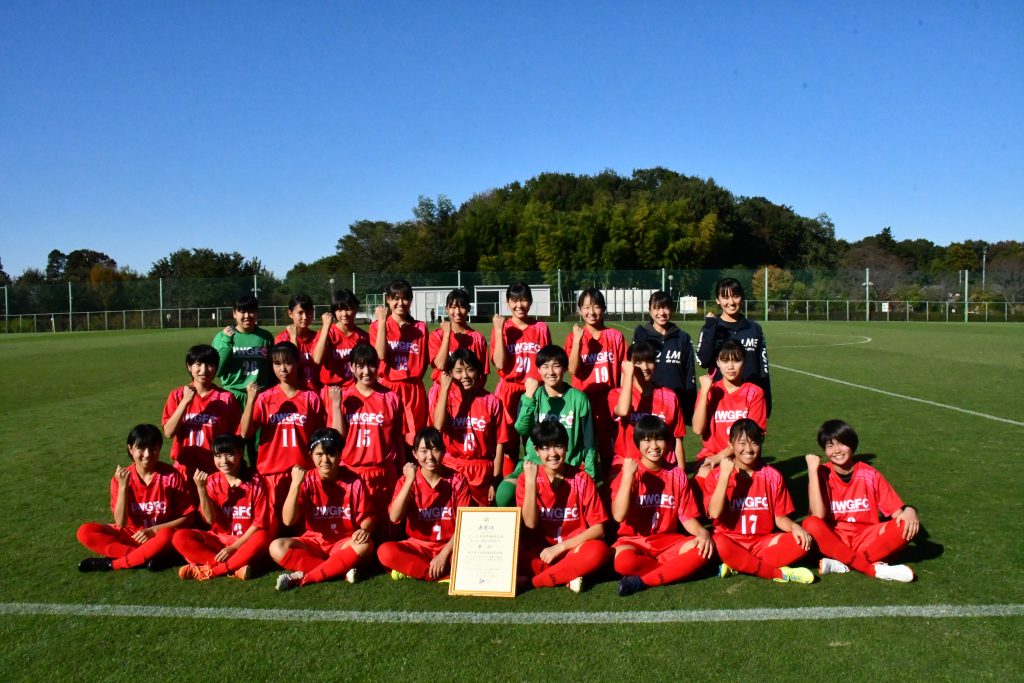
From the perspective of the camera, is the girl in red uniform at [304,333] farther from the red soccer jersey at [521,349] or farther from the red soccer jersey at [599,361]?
the red soccer jersey at [599,361]

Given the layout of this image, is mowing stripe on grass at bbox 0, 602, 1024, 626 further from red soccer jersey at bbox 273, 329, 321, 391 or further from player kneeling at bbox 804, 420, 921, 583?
red soccer jersey at bbox 273, 329, 321, 391

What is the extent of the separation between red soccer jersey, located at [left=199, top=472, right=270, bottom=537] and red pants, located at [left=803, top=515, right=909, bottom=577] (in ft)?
10.3

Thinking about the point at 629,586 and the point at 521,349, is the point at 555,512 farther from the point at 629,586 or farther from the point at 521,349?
the point at 521,349

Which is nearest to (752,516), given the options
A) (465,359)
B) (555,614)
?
(555,614)

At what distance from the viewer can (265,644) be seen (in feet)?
10.9

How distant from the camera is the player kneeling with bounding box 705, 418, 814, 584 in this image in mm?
4020

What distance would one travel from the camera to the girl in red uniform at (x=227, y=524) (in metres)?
4.14

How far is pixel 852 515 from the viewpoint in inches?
170

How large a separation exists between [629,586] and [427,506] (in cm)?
124

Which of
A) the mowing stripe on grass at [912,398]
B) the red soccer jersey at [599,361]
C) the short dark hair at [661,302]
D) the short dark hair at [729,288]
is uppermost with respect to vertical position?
the short dark hair at [729,288]

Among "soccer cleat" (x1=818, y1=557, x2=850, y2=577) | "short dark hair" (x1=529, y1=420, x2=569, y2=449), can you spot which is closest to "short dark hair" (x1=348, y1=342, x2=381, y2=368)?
"short dark hair" (x1=529, y1=420, x2=569, y2=449)

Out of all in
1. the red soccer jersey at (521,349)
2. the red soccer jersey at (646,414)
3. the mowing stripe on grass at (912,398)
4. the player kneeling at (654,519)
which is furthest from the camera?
the mowing stripe on grass at (912,398)

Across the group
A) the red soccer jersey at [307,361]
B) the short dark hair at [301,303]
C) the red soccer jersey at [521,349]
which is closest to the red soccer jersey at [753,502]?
the red soccer jersey at [521,349]

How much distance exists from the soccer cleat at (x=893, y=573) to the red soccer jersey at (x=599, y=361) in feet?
7.05
